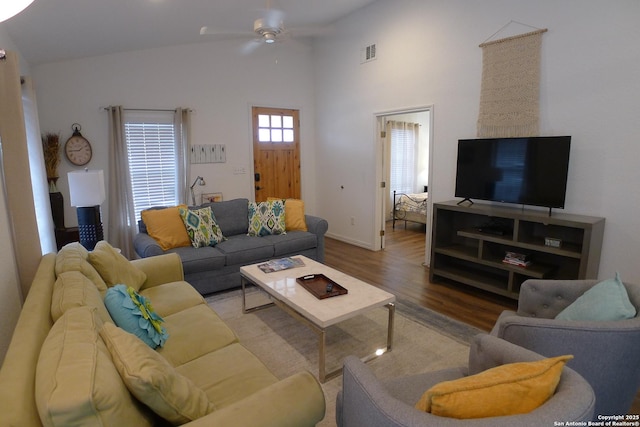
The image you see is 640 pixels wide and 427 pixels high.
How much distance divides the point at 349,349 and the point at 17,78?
2.75 metres

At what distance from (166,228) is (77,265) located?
174cm

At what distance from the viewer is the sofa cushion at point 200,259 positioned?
137 inches

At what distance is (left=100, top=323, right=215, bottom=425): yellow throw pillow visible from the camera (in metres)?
1.12

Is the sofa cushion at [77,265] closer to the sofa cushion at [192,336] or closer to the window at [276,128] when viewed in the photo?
the sofa cushion at [192,336]

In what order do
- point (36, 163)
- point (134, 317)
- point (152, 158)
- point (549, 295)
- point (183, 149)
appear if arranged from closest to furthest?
point (134, 317)
point (549, 295)
point (36, 163)
point (152, 158)
point (183, 149)

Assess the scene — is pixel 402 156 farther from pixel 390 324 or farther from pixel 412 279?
pixel 390 324

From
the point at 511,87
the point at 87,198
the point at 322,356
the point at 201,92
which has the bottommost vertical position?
the point at 322,356

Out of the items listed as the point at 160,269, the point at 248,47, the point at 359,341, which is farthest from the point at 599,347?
the point at 248,47

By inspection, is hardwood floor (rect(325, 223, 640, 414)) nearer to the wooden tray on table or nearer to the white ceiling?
the wooden tray on table

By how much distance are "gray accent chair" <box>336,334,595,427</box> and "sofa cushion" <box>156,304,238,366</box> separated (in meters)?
0.79

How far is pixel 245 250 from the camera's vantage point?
3.84 metres

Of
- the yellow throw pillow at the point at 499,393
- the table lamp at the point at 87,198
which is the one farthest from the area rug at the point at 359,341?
the table lamp at the point at 87,198

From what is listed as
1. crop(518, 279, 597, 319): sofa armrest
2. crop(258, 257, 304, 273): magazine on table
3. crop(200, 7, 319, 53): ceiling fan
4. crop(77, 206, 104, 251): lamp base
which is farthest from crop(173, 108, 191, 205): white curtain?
crop(518, 279, 597, 319): sofa armrest

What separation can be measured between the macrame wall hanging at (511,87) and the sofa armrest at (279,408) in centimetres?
339
